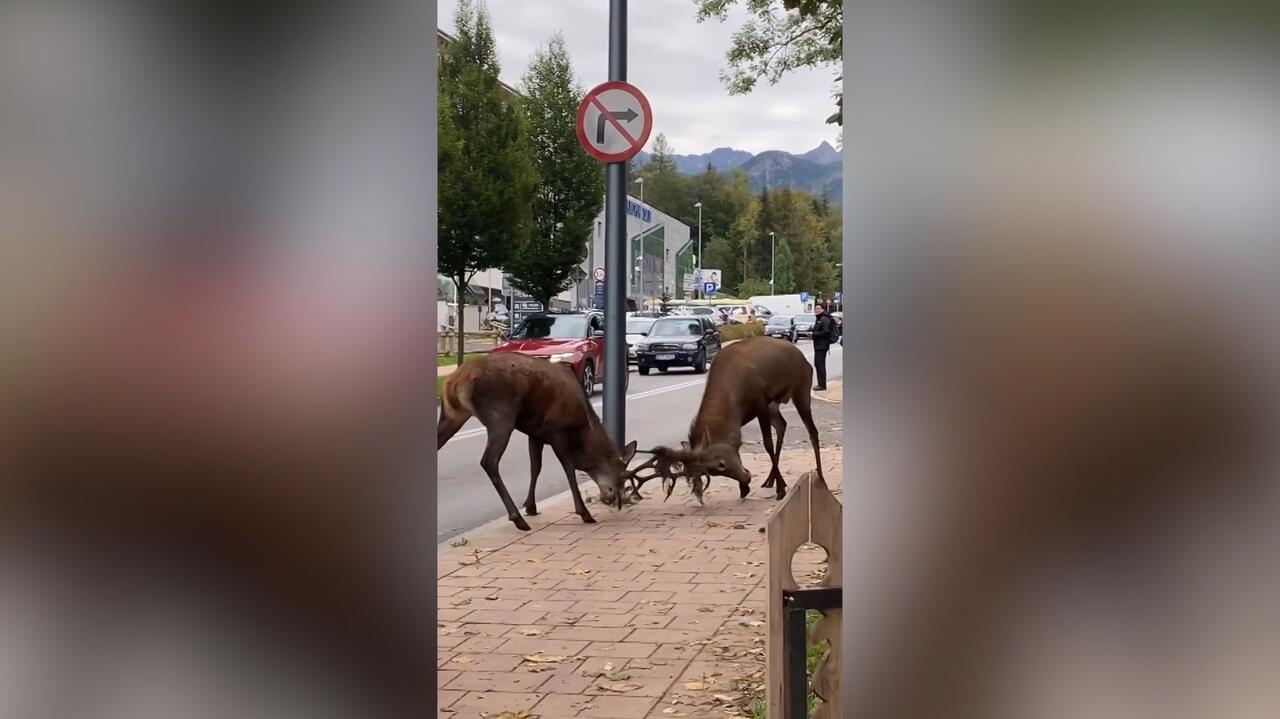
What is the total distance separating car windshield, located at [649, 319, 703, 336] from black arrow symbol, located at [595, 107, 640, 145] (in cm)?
1988

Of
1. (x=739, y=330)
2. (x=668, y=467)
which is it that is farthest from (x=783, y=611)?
(x=739, y=330)

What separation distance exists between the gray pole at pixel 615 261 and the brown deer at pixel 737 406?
2.90 feet

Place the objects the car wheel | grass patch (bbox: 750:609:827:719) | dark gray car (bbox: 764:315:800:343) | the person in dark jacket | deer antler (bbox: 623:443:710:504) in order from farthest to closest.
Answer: dark gray car (bbox: 764:315:800:343), the person in dark jacket, the car wheel, deer antler (bbox: 623:443:710:504), grass patch (bbox: 750:609:827:719)

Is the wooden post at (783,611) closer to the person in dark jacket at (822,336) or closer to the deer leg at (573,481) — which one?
the deer leg at (573,481)

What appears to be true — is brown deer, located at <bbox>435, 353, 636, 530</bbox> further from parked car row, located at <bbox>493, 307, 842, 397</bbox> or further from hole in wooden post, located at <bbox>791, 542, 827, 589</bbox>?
hole in wooden post, located at <bbox>791, 542, 827, 589</bbox>

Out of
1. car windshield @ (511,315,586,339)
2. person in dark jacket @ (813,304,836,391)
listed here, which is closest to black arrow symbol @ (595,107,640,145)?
car windshield @ (511,315,586,339)

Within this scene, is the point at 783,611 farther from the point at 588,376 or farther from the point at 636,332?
the point at 636,332

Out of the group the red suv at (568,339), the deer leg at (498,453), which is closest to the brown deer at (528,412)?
the deer leg at (498,453)

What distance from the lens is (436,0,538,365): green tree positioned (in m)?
22.2

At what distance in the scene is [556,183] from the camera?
80.5 feet
